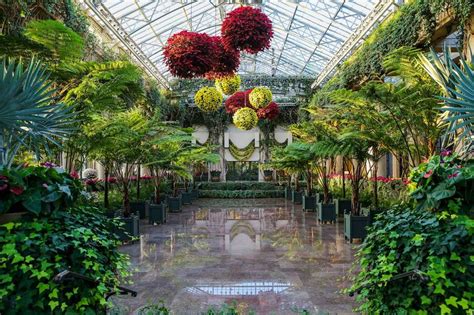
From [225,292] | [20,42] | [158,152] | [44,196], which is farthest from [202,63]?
[158,152]

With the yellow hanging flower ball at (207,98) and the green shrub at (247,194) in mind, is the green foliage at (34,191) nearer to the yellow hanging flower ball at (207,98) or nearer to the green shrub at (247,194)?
the yellow hanging flower ball at (207,98)

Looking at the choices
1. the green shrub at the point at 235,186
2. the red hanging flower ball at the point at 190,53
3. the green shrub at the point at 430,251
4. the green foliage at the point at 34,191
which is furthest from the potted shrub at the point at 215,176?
the green foliage at the point at 34,191

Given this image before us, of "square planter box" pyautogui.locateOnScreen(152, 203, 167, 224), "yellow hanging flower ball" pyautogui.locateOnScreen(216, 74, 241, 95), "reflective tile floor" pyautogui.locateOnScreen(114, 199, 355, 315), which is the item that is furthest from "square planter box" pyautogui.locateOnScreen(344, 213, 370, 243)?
"square planter box" pyautogui.locateOnScreen(152, 203, 167, 224)

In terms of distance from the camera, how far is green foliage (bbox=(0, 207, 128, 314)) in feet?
5.79

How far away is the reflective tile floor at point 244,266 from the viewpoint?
371cm

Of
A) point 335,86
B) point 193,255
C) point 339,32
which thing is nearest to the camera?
point 193,255

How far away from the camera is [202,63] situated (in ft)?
15.7

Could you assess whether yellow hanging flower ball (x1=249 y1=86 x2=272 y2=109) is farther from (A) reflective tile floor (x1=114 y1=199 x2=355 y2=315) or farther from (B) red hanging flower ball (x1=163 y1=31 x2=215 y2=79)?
(B) red hanging flower ball (x1=163 y1=31 x2=215 y2=79)

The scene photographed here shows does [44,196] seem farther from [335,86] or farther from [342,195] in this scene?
[335,86]

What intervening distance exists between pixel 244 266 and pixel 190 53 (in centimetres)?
264

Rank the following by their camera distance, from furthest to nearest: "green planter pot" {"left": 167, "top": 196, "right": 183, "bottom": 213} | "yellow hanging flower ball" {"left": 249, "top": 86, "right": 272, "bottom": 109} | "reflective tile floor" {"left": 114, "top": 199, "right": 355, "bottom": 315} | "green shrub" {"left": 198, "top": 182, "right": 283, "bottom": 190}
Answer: "green shrub" {"left": 198, "top": 182, "right": 283, "bottom": 190}
"green planter pot" {"left": 167, "top": 196, "right": 183, "bottom": 213}
"yellow hanging flower ball" {"left": 249, "top": 86, "right": 272, "bottom": 109}
"reflective tile floor" {"left": 114, "top": 199, "right": 355, "bottom": 315}

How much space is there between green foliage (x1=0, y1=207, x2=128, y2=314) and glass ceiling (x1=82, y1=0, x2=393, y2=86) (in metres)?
8.15

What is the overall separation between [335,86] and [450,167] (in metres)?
9.60

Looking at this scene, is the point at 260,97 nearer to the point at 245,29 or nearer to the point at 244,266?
the point at 245,29
